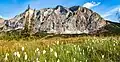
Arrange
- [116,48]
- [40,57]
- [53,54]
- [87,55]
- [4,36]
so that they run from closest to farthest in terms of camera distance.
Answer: [40,57] < [53,54] < [87,55] < [116,48] < [4,36]

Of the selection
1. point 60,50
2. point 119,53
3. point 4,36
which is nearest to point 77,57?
point 60,50

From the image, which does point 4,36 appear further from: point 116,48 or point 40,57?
point 40,57

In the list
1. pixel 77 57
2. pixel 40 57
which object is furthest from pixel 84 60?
pixel 40 57

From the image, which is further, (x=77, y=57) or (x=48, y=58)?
(x=77, y=57)

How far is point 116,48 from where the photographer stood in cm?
995

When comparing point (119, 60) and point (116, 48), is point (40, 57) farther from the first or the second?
point (116, 48)

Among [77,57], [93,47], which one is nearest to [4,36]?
[93,47]

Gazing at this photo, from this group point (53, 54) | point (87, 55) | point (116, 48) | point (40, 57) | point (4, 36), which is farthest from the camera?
point (4, 36)

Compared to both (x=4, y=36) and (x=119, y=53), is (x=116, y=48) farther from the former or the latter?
(x=4, y=36)

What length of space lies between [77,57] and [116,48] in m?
1.93

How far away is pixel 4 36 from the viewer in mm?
21234

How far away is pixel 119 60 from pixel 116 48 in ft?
4.86

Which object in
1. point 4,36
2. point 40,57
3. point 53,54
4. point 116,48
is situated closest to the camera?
point 40,57

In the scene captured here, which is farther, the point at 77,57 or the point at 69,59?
the point at 77,57
